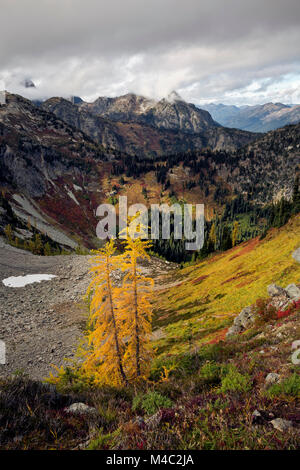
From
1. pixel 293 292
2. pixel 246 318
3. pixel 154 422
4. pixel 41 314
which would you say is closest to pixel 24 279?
pixel 41 314

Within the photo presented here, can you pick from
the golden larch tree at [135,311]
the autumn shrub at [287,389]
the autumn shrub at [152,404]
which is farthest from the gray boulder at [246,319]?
the autumn shrub at [152,404]

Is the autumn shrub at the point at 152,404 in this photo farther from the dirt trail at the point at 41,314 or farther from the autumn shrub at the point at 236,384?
the dirt trail at the point at 41,314

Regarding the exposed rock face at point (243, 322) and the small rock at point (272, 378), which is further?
the exposed rock face at point (243, 322)

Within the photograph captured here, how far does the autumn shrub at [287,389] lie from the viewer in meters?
5.87

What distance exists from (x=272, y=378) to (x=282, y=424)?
2.93 m

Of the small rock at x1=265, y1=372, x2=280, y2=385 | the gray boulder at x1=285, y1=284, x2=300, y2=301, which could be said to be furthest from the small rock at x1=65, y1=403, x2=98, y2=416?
the gray boulder at x1=285, y1=284, x2=300, y2=301

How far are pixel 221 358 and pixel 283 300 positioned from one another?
1086 centimetres

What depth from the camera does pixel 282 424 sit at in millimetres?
4426

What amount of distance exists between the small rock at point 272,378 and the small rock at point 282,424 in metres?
2.46

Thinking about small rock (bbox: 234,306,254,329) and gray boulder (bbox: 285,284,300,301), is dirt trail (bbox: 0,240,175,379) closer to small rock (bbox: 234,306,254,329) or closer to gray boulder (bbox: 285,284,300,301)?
small rock (bbox: 234,306,254,329)

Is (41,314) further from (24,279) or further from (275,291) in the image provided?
(275,291)

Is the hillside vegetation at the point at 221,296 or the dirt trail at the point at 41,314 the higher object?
the hillside vegetation at the point at 221,296
